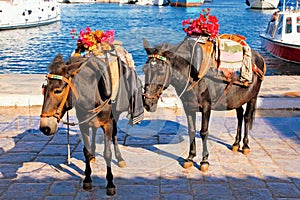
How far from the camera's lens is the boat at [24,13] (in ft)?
143

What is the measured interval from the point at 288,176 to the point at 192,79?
6.18ft

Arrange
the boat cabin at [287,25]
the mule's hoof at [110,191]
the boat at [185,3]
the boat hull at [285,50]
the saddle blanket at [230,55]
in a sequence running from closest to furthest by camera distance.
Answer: the mule's hoof at [110,191] < the saddle blanket at [230,55] < the boat cabin at [287,25] < the boat hull at [285,50] < the boat at [185,3]

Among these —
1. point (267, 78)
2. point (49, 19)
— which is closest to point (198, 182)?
point (267, 78)

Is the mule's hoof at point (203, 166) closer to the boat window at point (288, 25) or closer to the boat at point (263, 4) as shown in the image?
the boat window at point (288, 25)

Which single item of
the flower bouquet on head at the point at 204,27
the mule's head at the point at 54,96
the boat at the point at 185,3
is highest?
the boat at the point at 185,3

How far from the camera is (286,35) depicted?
23109 mm

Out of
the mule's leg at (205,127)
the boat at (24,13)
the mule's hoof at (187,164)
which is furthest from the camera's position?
the boat at (24,13)

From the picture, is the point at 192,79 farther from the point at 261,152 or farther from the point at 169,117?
the point at 169,117

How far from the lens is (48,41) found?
37438 mm

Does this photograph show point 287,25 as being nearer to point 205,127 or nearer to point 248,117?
point 248,117

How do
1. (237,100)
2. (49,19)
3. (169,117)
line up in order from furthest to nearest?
(49,19)
(169,117)
(237,100)

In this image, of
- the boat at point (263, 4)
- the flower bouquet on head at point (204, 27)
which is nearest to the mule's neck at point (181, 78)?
the flower bouquet on head at point (204, 27)

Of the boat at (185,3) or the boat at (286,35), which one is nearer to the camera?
the boat at (286,35)

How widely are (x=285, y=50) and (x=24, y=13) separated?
106ft
